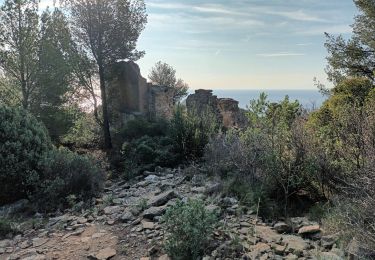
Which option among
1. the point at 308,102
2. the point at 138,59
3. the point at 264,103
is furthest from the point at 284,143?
the point at 138,59

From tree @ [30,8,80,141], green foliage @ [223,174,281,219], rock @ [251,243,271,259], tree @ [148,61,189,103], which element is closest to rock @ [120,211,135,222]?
green foliage @ [223,174,281,219]

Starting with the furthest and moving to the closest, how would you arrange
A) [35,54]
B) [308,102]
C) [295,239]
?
[35,54] < [308,102] < [295,239]

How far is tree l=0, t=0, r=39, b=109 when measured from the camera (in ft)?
35.4

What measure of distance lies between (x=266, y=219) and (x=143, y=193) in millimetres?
2345

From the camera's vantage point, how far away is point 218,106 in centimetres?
1398

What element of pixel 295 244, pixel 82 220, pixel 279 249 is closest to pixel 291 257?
pixel 279 249

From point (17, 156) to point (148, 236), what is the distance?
11.3ft

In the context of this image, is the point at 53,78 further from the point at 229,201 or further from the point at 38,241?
the point at 229,201

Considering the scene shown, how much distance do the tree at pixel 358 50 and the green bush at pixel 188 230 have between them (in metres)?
9.85

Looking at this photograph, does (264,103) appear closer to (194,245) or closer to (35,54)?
(194,245)

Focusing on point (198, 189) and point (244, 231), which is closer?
point (244, 231)

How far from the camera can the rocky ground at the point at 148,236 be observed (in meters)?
3.67

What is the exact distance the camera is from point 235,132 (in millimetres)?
7613

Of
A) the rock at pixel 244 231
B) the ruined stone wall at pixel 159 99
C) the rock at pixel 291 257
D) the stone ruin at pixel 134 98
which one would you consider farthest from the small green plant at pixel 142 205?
the stone ruin at pixel 134 98
